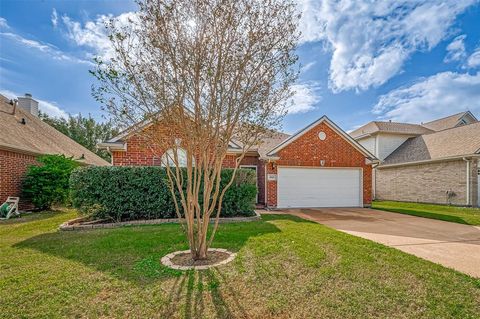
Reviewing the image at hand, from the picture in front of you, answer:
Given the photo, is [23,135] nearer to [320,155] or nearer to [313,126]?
[313,126]

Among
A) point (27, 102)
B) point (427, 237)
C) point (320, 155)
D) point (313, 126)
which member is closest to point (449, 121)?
point (320, 155)

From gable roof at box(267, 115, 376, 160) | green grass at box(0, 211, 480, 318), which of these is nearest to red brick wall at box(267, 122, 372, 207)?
gable roof at box(267, 115, 376, 160)

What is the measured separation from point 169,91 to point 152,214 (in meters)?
5.68

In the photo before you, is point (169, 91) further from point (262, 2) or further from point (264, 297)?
point (264, 297)

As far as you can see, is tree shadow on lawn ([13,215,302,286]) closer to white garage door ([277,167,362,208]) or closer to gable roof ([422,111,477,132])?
white garage door ([277,167,362,208])

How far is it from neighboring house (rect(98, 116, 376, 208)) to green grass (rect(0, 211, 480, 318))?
7129mm

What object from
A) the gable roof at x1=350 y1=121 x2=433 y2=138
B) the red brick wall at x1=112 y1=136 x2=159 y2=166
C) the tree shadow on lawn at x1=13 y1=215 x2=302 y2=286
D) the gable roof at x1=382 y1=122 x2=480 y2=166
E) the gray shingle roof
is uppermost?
the gray shingle roof

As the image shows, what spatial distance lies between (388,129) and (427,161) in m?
5.03

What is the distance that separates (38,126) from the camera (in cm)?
1644

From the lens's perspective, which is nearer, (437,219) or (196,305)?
(196,305)

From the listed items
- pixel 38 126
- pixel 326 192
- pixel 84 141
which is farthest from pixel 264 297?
pixel 84 141

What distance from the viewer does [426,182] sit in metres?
16.1

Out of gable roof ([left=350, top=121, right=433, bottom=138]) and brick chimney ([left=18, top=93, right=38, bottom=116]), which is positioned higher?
brick chimney ([left=18, top=93, right=38, bottom=116])

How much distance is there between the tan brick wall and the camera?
1402 centimetres
